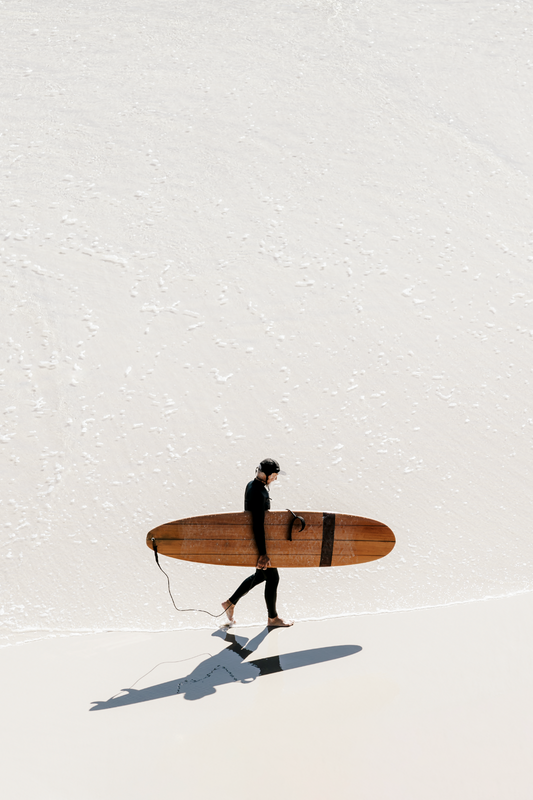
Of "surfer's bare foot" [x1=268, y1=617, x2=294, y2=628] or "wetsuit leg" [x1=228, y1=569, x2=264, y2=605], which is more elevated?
"wetsuit leg" [x1=228, y1=569, x2=264, y2=605]

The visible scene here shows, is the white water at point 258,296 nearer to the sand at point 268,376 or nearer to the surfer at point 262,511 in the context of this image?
the sand at point 268,376

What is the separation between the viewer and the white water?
4402 millimetres

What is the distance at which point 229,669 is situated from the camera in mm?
3229

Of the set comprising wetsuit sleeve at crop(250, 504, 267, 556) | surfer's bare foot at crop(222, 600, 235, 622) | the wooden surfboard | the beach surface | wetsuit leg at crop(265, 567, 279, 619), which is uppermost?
wetsuit sleeve at crop(250, 504, 267, 556)

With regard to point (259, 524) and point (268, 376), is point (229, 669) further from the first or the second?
point (268, 376)

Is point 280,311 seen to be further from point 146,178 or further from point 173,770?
point 173,770

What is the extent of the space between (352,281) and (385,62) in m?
4.74

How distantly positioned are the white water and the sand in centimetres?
3

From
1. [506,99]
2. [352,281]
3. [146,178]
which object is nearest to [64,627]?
[352,281]

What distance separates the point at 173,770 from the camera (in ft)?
8.34

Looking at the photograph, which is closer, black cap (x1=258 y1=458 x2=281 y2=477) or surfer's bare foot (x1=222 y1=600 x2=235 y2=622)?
black cap (x1=258 y1=458 x2=281 y2=477)

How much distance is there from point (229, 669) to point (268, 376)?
288cm

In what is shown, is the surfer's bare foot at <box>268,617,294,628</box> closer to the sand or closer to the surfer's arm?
the sand

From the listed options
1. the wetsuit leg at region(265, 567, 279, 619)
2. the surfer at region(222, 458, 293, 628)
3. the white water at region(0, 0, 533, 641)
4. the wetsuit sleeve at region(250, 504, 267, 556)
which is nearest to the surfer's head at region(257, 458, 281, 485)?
the surfer at region(222, 458, 293, 628)
